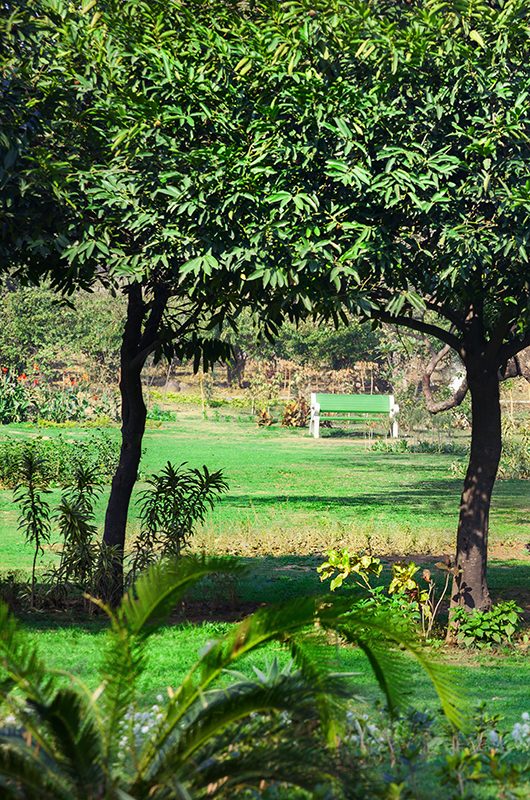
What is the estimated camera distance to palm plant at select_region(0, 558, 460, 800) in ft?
11.2

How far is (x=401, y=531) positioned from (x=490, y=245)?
7.97 m

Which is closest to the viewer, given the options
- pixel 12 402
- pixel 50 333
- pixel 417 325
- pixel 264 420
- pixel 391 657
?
pixel 391 657

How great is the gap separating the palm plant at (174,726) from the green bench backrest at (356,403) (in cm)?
2827

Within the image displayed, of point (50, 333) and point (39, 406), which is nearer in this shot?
point (39, 406)

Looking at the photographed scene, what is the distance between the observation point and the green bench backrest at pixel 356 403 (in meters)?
32.2

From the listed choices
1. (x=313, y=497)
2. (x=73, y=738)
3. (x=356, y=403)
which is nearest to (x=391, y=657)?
(x=73, y=738)

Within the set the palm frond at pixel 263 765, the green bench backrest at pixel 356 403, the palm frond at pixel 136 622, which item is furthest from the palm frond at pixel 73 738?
the green bench backrest at pixel 356 403

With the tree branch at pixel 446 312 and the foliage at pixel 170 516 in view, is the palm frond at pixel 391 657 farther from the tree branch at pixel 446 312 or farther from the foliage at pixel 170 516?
the foliage at pixel 170 516

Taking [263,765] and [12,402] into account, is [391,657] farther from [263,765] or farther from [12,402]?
[12,402]

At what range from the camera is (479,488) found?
9367mm

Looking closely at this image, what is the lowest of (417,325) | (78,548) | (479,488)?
(78,548)

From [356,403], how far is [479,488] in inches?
911

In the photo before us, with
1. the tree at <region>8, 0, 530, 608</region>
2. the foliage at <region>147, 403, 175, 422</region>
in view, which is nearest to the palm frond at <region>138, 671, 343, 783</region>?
the tree at <region>8, 0, 530, 608</region>

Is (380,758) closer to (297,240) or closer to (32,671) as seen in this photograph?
(32,671)
